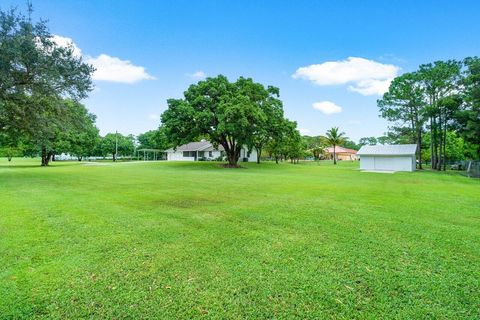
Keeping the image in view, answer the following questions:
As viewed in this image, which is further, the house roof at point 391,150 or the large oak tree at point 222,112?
the house roof at point 391,150

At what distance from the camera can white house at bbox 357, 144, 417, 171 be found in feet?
87.7

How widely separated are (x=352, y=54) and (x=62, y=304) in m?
23.8

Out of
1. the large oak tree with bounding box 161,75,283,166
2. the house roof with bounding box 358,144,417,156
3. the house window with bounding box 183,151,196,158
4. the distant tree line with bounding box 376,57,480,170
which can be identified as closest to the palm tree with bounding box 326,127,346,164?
the distant tree line with bounding box 376,57,480,170

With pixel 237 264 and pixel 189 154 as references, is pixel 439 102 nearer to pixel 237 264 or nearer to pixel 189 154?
pixel 237 264

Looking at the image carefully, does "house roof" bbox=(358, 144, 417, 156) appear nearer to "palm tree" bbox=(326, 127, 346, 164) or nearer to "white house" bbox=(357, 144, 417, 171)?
"white house" bbox=(357, 144, 417, 171)

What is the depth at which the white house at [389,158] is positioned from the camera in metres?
26.7

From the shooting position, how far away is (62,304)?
2.56m

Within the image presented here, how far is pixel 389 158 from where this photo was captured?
27.8m

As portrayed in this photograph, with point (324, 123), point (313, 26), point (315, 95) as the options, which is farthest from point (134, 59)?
point (324, 123)

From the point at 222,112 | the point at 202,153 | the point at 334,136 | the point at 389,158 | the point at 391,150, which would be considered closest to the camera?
the point at 222,112

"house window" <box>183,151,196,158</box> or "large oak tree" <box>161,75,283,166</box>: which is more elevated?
"large oak tree" <box>161,75,283,166</box>

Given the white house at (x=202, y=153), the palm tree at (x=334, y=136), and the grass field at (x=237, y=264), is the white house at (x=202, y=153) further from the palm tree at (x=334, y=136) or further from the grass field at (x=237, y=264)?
the grass field at (x=237, y=264)

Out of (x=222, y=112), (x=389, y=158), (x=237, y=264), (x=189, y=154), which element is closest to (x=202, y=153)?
(x=189, y=154)

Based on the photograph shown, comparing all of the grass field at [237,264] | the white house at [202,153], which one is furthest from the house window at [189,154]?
the grass field at [237,264]
